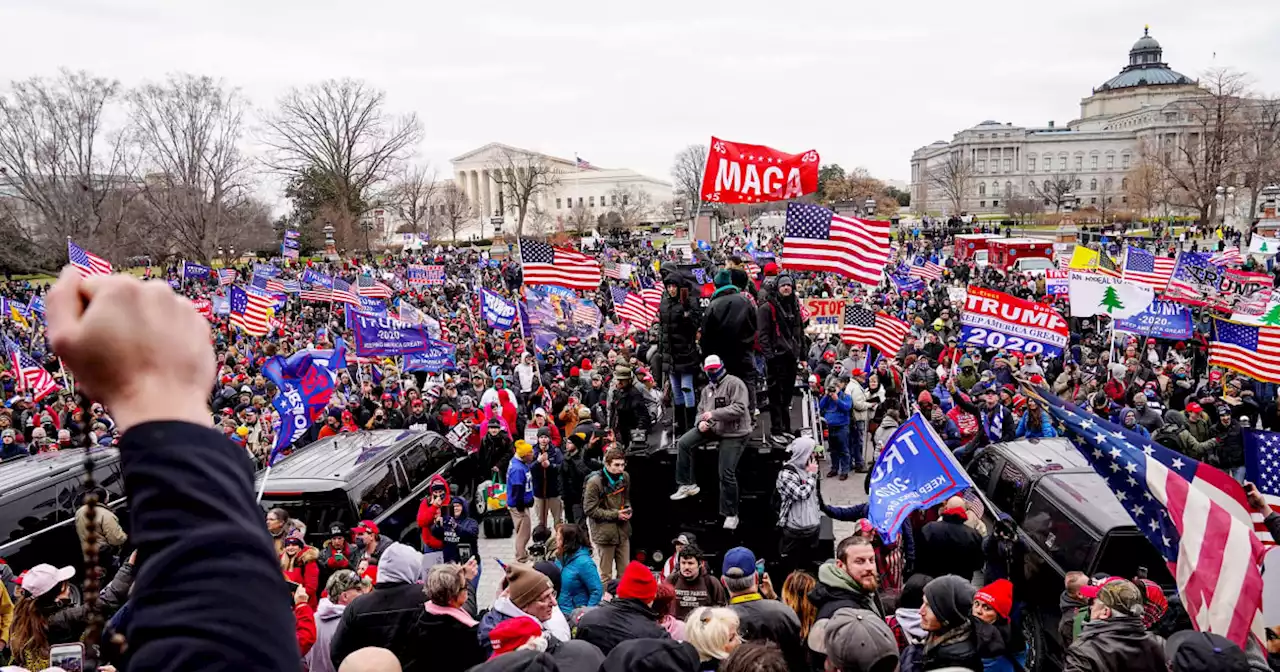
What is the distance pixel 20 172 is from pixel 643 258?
28.8m

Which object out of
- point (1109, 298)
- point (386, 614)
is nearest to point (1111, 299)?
point (1109, 298)

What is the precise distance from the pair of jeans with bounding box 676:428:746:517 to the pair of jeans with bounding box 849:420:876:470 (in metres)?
6.06

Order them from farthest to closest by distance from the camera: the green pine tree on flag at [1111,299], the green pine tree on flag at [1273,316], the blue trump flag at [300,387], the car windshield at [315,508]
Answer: the green pine tree on flag at [1111,299] < the green pine tree on flag at [1273,316] < the blue trump flag at [300,387] < the car windshield at [315,508]

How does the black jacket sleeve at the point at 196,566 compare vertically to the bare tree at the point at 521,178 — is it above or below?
below

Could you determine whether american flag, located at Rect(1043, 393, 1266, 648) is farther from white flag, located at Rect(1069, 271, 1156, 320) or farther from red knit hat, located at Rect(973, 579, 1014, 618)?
white flag, located at Rect(1069, 271, 1156, 320)

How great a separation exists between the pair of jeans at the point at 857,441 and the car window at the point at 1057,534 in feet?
17.8

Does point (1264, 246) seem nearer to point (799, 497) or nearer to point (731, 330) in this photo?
point (731, 330)

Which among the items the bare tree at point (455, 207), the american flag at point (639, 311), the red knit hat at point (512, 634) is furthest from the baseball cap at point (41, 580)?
the bare tree at point (455, 207)

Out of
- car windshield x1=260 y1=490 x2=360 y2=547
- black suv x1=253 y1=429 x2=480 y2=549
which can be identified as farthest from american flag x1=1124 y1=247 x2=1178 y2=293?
car windshield x1=260 y1=490 x2=360 y2=547

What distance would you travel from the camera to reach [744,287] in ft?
30.6

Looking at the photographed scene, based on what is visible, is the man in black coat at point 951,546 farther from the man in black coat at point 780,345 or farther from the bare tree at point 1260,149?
the bare tree at point 1260,149

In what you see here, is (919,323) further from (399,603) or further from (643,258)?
(643,258)

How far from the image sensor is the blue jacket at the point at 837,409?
12.5 m

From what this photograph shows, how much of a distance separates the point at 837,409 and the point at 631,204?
4388 inches
